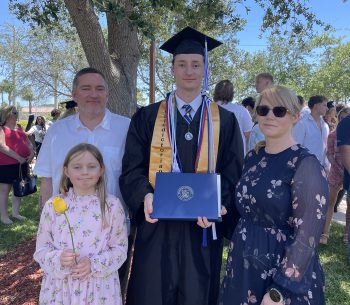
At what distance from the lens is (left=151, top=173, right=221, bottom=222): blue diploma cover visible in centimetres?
215

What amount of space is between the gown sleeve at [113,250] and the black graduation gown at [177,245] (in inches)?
4.4

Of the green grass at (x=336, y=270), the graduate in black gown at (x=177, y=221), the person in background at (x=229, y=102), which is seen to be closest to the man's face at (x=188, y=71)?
the graduate in black gown at (x=177, y=221)

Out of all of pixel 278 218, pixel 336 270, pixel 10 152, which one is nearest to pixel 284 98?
pixel 278 218

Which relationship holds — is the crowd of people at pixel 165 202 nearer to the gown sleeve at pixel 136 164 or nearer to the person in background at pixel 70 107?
the gown sleeve at pixel 136 164

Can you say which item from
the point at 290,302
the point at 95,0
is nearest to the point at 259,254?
the point at 290,302

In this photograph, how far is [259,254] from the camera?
80.0 inches

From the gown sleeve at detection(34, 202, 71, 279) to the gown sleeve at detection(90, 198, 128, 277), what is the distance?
7.0 inches

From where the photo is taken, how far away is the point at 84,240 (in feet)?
7.86

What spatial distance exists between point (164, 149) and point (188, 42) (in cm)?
78

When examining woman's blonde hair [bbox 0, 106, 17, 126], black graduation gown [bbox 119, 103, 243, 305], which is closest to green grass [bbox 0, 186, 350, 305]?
woman's blonde hair [bbox 0, 106, 17, 126]

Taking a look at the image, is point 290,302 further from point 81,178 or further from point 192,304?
point 81,178

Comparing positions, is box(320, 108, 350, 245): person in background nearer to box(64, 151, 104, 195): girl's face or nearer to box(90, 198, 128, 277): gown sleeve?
box(90, 198, 128, 277): gown sleeve

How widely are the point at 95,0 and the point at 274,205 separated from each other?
2.36m

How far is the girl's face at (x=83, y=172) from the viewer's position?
2.43m
